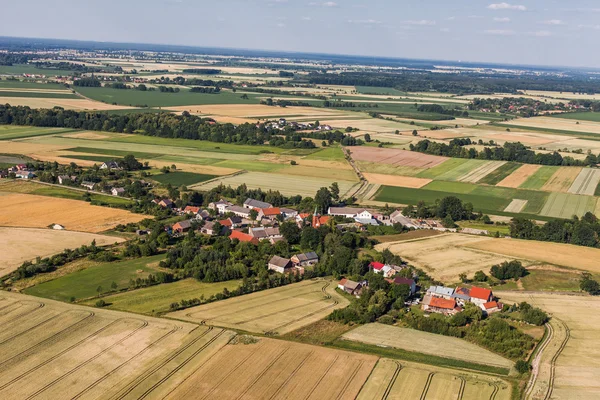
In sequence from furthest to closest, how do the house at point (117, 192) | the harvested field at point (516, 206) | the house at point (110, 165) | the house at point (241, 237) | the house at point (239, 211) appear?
the house at point (110, 165) → the house at point (117, 192) → the harvested field at point (516, 206) → the house at point (239, 211) → the house at point (241, 237)

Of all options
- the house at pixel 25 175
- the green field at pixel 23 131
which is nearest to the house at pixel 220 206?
the house at pixel 25 175

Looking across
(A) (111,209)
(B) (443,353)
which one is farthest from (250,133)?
(B) (443,353)

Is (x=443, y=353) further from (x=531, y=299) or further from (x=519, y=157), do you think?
(x=519, y=157)

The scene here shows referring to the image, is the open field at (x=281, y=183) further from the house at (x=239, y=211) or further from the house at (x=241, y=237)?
the house at (x=241, y=237)

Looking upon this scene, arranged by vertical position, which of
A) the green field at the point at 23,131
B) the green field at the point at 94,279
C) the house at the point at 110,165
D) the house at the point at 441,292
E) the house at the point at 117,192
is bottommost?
the green field at the point at 94,279

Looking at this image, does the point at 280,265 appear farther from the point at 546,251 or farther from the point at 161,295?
the point at 546,251

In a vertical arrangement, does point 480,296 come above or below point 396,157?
below

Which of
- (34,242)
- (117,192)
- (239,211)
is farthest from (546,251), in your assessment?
(117,192)
